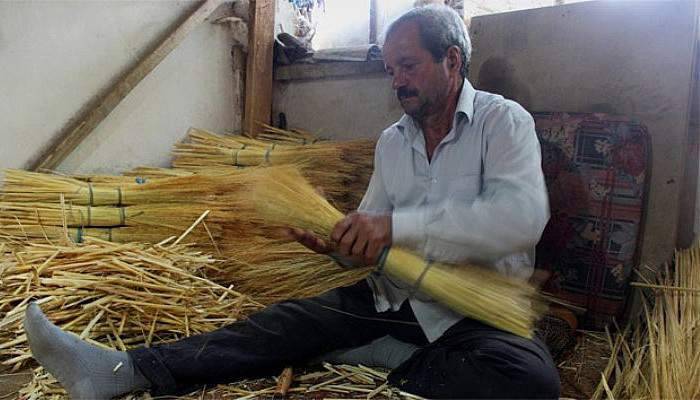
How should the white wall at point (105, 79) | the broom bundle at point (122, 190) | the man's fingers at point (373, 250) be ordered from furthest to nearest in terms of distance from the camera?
1. the white wall at point (105, 79)
2. the broom bundle at point (122, 190)
3. the man's fingers at point (373, 250)

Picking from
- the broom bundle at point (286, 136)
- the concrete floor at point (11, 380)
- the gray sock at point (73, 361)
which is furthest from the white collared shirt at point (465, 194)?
the broom bundle at point (286, 136)

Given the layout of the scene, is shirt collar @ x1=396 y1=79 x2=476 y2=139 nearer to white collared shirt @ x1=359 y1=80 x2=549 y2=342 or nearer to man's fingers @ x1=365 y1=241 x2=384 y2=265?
white collared shirt @ x1=359 y1=80 x2=549 y2=342

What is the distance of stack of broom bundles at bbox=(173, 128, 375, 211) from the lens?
2777mm

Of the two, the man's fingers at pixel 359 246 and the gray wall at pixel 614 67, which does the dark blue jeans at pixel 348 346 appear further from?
the gray wall at pixel 614 67

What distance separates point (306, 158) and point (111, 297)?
4.09 ft

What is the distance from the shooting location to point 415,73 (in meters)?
1.72

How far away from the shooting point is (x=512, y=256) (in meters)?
1.61

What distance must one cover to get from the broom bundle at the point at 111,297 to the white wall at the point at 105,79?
1.10 m

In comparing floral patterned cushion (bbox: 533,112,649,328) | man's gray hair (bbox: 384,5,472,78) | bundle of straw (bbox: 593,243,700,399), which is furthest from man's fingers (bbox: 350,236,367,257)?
floral patterned cushion (bbox: 533,112,649,328)

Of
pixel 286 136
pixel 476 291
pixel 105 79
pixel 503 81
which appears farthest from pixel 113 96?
pixel 476 291

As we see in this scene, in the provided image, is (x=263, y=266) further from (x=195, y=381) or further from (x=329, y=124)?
(x=329, y=124)

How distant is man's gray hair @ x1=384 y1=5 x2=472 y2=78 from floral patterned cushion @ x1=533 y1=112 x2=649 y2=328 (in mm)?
601

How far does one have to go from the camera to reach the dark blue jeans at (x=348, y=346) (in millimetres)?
1364

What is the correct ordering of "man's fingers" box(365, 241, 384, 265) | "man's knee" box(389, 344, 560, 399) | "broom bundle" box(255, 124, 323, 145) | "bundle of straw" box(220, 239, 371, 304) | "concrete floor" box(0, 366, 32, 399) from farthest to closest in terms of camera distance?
1. "broom bundle" box(255, 124, 323, 145)
2. "bundle of straw" box(220, 239, 371, 304)
3. "concrete floor" box(0, 366, 32, 399)
4. "man's fingers" box(365, 241, 384, 265)
5. "man's knee" box(389, 344, 560, 399)
